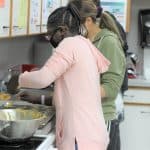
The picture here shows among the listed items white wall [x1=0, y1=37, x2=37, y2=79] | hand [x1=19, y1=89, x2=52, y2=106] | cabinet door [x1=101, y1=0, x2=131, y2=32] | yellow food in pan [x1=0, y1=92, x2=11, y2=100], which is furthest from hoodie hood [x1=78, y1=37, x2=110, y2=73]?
cabinet door [x1=101, y1=0, x2=131, y2=32]

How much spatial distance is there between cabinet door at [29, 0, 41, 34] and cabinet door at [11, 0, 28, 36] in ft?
0.31

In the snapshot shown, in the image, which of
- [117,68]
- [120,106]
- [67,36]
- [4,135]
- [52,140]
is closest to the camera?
[4,135]

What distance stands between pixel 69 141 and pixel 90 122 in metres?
0.13

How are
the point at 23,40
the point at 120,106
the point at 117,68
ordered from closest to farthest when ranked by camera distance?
the point at 117,68 → the point at 120,106 → the point at 23,40

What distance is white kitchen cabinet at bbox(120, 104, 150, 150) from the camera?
3.50 meters

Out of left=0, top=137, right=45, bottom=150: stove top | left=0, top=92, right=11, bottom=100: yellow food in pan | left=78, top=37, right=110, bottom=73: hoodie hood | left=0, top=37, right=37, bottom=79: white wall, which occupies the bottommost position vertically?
left=0, top=137, right=45, bottom=150: stove top

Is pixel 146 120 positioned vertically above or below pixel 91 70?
below

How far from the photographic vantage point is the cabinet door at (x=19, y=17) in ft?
7.11

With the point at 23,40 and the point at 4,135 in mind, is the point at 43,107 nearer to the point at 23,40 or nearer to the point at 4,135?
the point at 4,135

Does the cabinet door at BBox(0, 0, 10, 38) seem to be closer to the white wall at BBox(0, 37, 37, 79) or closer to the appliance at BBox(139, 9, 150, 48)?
the white wall at BBox(0, 37, 37, 79)

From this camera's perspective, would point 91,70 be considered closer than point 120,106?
Yes

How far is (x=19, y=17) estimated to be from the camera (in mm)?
2256

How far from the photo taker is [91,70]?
74.8 inches

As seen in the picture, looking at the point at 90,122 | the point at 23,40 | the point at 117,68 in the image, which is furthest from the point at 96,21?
the point at 23,40
